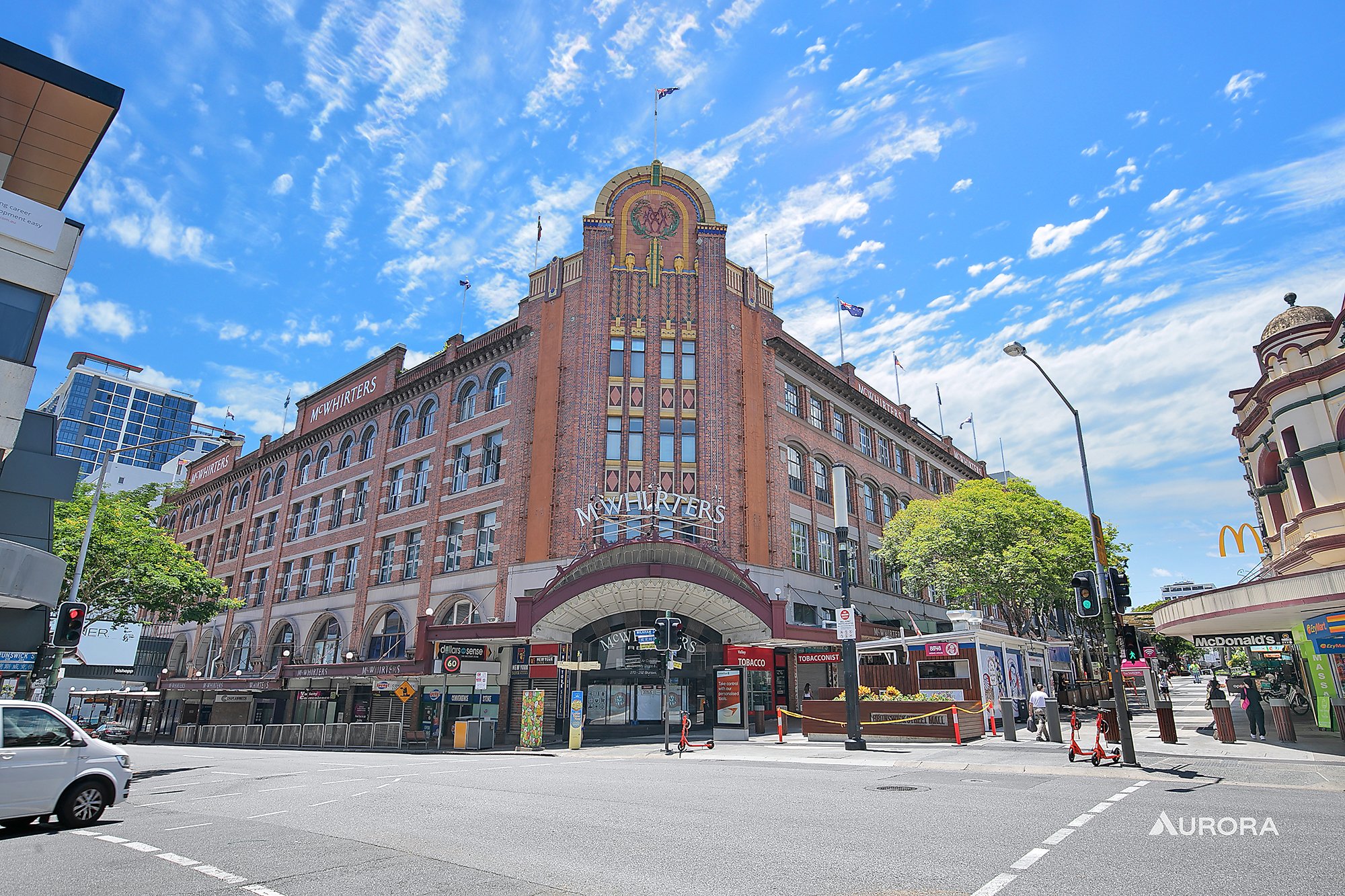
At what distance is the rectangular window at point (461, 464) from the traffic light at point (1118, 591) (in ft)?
95.8

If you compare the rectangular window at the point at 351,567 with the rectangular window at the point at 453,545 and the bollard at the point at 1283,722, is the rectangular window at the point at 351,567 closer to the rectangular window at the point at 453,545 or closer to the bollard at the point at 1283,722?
the rectangular window at the point at 453,545

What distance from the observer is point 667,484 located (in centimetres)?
3300

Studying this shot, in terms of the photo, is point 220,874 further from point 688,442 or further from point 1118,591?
point 688,442

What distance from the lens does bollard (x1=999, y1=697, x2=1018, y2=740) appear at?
22.1m

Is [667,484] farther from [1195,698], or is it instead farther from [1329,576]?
[1195,698]

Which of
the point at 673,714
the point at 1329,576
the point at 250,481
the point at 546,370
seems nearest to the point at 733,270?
the point at 546,370

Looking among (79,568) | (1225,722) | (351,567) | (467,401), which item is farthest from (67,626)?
(1225,722)

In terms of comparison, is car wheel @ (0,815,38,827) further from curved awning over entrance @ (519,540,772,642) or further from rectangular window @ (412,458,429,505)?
rectangular window @ (412,458,429,505)

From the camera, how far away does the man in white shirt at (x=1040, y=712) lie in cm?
2288

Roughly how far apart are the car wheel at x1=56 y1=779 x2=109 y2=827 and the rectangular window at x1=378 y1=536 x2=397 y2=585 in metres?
30.1

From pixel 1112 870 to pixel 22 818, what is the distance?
45.0 ft

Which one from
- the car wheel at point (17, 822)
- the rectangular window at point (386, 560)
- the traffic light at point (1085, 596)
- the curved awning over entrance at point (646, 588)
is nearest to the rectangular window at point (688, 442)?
the curved awning over entrance at point (646, 588)

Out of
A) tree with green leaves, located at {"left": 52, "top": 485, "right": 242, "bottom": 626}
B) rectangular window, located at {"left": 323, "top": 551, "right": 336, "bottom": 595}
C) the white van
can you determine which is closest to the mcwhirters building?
rectangular window, located at {"left": 323, "top": 551, "right": 336, "bottom": 595}

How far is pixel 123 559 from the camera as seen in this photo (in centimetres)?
2755
